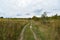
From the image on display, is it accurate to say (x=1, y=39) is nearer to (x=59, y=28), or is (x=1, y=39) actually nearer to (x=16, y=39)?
(x=16, y=39)

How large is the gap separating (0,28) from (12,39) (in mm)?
1635

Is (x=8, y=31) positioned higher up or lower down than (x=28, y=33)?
higher up

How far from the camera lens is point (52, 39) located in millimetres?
18266

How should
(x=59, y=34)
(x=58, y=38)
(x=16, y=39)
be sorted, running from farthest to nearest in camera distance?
(x=16, y=39), (x=59, y=34), (x=58, y=38)

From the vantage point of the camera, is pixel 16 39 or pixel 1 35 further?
pixel 16 39

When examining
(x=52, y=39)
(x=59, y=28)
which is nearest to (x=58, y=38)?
(x=52, y=39)

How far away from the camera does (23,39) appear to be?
21031 mm

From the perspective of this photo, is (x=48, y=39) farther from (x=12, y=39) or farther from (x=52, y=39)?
(x=12, y=39)

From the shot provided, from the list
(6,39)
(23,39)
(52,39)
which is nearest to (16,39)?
(23,39)

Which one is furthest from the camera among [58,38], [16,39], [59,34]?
[16,39]

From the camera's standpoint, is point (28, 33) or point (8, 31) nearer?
point (8, 31)

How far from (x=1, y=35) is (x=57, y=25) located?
6995 mm

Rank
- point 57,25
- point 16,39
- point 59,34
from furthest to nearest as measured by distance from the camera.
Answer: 1. point 57,25
2. point 16,39
3. point 59,34

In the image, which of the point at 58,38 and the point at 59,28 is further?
the point at 59,28
